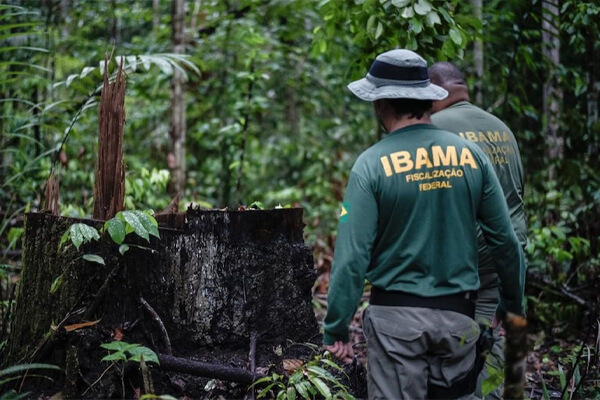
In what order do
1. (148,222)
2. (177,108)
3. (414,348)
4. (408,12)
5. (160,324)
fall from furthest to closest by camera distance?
(177,108), (408,12), (160,324), (148,222), (414,348)

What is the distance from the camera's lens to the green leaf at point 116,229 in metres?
2.96

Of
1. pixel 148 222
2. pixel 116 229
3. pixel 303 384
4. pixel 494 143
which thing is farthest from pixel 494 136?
pixel 116 229

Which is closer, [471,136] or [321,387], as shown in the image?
[321,387]

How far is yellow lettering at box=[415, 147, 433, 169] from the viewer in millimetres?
2412

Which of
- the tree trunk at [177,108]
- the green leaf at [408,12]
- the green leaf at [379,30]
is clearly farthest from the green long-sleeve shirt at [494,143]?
the tree trunk at [177,108]

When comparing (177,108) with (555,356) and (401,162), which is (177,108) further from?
(401,162)

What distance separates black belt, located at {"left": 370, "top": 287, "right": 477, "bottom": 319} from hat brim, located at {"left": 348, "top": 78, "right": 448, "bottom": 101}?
0.81 meters

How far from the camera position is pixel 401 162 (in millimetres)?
2412

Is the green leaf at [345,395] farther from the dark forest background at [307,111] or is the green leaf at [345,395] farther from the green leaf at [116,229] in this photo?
the green leaf at [116,229]

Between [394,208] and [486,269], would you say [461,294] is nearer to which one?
[394,208]

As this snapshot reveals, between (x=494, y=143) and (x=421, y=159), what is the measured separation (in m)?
1.16

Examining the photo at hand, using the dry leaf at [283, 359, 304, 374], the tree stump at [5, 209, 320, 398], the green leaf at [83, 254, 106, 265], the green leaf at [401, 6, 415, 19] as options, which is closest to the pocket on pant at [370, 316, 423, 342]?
the dry leaf at [283, 359, 304, 374]

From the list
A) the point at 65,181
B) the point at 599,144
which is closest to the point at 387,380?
the point at 599,144

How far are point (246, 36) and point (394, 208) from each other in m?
5.91
